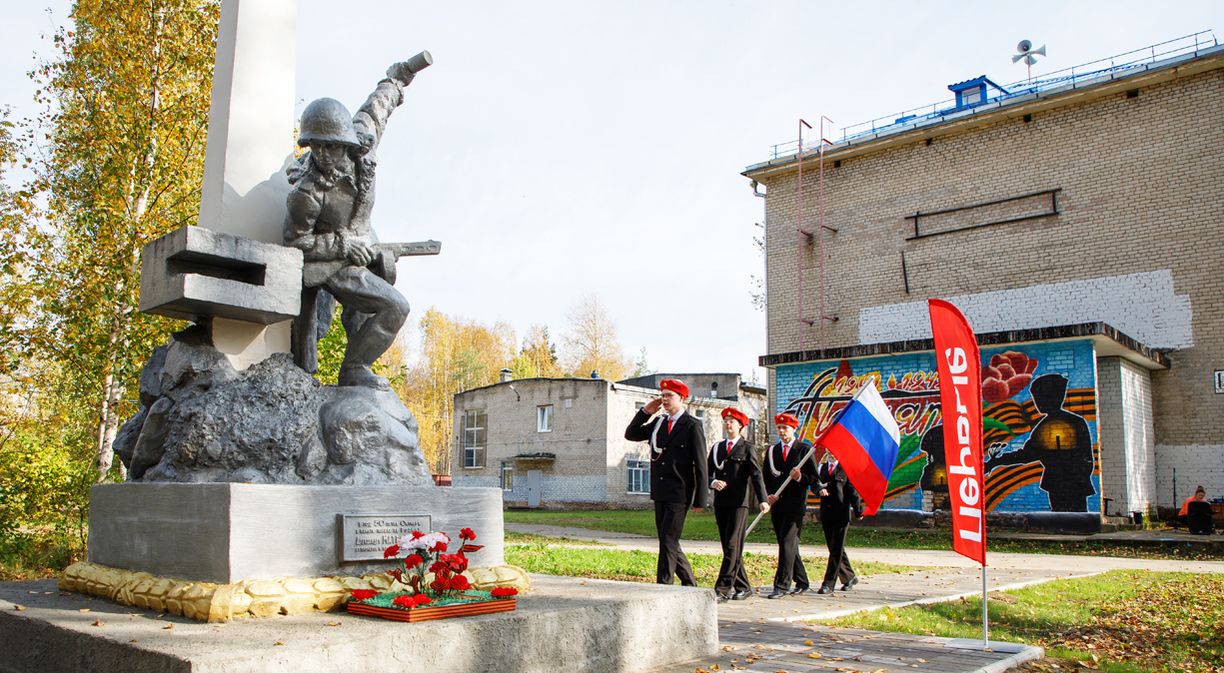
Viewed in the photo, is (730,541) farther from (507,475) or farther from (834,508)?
(507,475)

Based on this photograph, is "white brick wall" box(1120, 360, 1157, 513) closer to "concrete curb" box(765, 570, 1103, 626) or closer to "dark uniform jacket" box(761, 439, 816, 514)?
"concrete curb" box(765, 570, 1103, 626)

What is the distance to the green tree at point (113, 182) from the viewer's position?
1273cm

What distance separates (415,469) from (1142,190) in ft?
69.8

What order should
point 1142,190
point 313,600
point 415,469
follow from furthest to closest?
point 1142,190 → point 415,469 → point 313,600

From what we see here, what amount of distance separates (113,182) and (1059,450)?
17.7 metres

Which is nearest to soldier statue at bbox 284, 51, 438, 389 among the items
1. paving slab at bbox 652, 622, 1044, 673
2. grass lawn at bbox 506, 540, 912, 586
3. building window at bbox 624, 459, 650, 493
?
paving slab at bbox 652, 622, 1044, 673

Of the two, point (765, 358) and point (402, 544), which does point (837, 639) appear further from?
point (765, 358)

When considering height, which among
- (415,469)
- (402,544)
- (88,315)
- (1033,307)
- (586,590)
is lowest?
(586,590)

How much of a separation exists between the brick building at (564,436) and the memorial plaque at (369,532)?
30637mm

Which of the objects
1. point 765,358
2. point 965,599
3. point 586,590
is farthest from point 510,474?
point 586,590

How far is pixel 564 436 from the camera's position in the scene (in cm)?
3697

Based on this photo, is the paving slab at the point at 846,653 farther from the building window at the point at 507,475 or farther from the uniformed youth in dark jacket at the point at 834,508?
the building window at the point at 507,475

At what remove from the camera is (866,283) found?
83.8 ft

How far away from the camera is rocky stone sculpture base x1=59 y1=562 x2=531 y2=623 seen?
4.11 m
